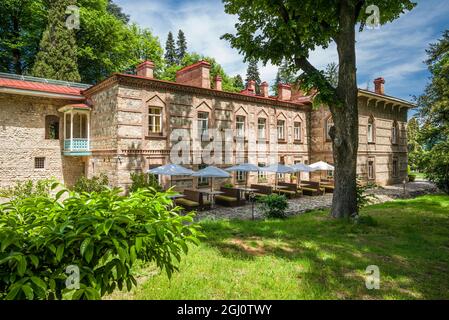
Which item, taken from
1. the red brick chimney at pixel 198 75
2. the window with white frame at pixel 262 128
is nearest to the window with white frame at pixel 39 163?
the red brick chimney at pixel 198 75

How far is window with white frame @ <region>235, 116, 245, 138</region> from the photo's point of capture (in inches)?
864

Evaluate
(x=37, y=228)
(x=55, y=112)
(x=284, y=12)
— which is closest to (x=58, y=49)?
(x=55, y=112)

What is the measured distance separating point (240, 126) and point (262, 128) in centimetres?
258

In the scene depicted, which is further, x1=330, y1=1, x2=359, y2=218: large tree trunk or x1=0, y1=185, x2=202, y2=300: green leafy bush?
x1=330, y1=1, x2=359, y2=218: large tree trunk

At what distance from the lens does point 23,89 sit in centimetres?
1758

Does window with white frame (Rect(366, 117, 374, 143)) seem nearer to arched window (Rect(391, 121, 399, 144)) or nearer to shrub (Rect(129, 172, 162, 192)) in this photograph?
arched window (Rect(391, 121, 399, 144))

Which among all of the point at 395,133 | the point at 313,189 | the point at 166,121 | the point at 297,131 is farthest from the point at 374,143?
the point at 166,121

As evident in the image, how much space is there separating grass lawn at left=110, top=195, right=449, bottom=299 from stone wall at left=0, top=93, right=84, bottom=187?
1570cm

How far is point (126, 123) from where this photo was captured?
16391 mm

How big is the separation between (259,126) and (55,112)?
16.3 metres

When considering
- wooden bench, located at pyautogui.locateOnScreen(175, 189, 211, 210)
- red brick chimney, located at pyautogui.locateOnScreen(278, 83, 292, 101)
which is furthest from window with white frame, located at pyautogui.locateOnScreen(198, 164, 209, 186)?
red brick chimney, located at pyautogui.locateOnScreen(278, 83, 292, 101)

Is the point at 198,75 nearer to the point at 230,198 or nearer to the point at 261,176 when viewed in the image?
the point at 230,198

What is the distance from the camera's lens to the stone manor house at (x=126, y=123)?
16688 mm
